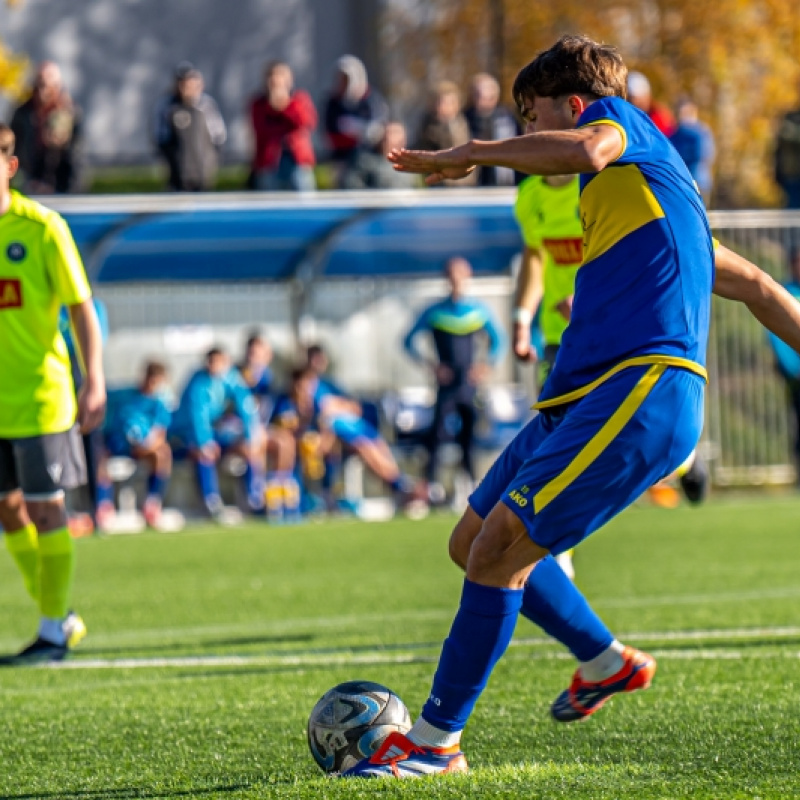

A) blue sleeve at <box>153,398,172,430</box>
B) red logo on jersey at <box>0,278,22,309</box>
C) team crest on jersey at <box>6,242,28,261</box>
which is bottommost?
blue sleeve at <box>153,398,172,430</box>

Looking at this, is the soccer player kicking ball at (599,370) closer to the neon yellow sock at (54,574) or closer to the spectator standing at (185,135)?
the neon yellow sock at (54,574)

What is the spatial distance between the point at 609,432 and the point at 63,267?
11.6ft

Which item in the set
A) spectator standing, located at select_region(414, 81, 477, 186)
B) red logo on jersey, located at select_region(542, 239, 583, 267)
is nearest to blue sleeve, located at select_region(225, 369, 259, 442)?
spectator standing, located at select_region(414, 81, 477, 186)

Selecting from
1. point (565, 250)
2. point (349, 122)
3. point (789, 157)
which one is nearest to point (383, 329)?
point (349, 122)

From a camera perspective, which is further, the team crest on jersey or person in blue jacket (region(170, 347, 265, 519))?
person in blue jacket (region(170, 347, 265, 519))

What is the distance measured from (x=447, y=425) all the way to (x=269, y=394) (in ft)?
6.38

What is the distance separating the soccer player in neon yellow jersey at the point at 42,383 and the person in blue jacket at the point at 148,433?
30.9ft

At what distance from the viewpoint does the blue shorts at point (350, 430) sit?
1730 cm

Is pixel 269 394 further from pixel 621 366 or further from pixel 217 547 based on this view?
pixel 621 366

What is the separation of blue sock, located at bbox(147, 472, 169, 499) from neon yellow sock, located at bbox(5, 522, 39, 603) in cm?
922

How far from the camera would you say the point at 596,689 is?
5.15 metres

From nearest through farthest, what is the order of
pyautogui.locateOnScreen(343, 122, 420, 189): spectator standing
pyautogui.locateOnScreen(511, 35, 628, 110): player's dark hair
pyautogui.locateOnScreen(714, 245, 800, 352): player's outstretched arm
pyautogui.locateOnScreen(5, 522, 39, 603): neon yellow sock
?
pyautogui.locateOnScreen(511, 35, 628, 110): player's dark hair
pyautogui.locateOnScreen(714, 245, 800, 352): player's outstretched arm
pyautogui.locateOnScreen(5, 522, 39, 603): neon yellow sock
pyautogui.locateOnScreen(343, 122, 420, 189): spectator standing

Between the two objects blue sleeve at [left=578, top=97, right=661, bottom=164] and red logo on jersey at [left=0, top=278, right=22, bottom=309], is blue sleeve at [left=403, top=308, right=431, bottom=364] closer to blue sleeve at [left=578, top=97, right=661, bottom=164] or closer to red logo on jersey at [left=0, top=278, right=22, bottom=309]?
red logo on jersey at [left=0, top=278, right=22, bottom=309]

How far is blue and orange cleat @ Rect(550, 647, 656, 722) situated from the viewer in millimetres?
5152
